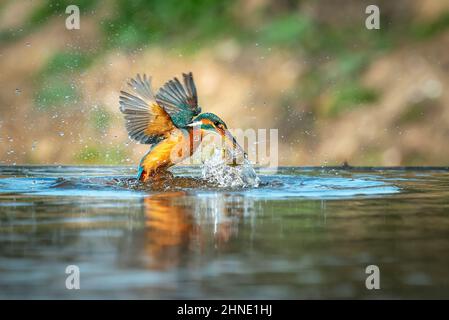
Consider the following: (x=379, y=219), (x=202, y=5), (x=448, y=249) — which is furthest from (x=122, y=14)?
(x=448, y=249)

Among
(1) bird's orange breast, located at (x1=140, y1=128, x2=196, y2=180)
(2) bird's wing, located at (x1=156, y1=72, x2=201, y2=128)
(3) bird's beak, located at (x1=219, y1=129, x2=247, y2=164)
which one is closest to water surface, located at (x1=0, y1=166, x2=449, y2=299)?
(1) bird's orange breast, located at (x1=140, y1=128, x2=196, y2=180)

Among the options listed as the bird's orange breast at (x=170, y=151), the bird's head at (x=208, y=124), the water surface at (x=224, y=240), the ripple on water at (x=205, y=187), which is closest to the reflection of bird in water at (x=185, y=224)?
the water surface at (x=224, y=240)

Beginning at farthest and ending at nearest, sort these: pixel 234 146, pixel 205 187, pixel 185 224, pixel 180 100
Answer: pixel 180 100, pixel 234 146, pixel 205 187, pixel 185 224

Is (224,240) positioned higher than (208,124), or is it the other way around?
(208,124)

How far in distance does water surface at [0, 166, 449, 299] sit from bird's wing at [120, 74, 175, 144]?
528 millimetres

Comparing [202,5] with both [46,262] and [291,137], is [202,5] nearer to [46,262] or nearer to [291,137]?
[291,137]

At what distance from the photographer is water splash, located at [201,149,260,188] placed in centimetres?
1127

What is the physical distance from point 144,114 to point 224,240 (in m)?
4.34

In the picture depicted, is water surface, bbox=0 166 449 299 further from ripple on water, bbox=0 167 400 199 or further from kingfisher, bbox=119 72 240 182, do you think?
kingfisher, bbox=119 72 240 182

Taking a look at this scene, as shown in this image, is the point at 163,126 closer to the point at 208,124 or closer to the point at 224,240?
the point at 208,124

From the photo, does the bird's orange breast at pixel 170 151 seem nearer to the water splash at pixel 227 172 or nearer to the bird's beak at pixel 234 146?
the bird's beak at pixel 234 146

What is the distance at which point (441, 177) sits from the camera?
13109mm

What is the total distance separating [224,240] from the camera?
696 cm

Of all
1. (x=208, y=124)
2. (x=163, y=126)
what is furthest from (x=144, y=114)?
(x=208, y=124)
